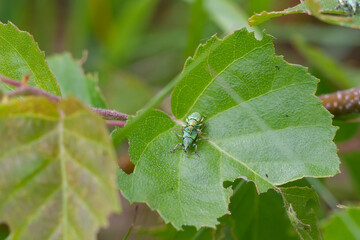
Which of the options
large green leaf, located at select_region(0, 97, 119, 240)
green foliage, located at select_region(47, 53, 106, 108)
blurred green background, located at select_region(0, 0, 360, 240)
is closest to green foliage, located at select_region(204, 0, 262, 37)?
blurred green background, located at select_region(0, 0, 360, 240)

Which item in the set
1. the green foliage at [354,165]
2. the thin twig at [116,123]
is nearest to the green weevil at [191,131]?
the thin twig at [116,123]

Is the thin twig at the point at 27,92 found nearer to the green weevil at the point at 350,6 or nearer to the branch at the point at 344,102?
the green weevil at the point at 350,6

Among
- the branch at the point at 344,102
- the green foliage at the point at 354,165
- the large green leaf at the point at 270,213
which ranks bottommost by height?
the green foliage at the point at 354,165

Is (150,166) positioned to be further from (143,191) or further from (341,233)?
(341,233)

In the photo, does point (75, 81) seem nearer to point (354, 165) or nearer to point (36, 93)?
point (36, 93)

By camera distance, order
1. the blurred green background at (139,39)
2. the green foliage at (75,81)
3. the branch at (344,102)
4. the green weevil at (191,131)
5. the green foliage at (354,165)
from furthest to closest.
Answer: the blurred green background at (139,39) < the green foliage at (354,165) < the green foliage at (75,81) < the branch at (344,102) < the green weevil at (191,131)

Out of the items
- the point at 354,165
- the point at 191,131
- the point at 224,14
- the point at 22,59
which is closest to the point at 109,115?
the point at 191,131
